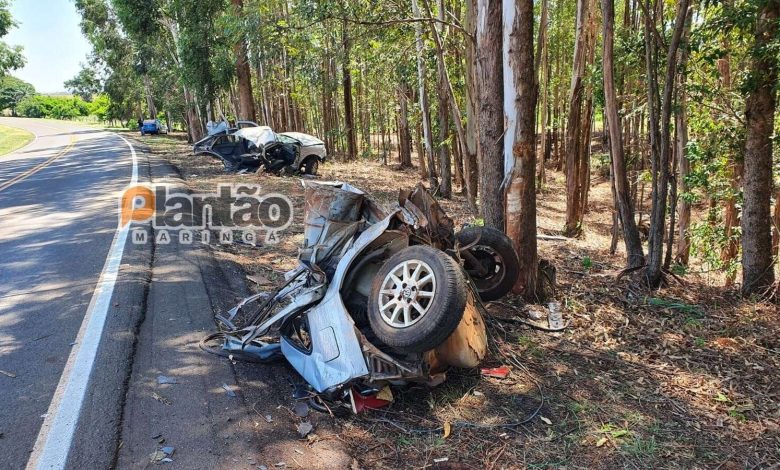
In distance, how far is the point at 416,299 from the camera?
3979 millimetres

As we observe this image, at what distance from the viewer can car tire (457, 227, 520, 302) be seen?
5.28m

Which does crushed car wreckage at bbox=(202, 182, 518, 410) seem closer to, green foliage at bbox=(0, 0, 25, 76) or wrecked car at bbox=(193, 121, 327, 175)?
wrecked car at bbox=(193, 121, 327, 175)

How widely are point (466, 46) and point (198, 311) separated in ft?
32.3

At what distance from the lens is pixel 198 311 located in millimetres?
5871

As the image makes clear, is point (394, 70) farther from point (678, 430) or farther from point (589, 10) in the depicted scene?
point (678, 430)

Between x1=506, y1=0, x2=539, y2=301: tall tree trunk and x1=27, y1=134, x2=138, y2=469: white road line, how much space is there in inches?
166

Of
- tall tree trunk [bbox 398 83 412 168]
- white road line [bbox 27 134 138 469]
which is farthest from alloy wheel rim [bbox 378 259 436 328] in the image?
tall tree trunk [bbox 398 83 412 168]

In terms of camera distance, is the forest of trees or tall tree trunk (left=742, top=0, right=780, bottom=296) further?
tall tree trunk (left=742, top=0, right=780, bottom=296)

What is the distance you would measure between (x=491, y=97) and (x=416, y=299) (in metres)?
3.26

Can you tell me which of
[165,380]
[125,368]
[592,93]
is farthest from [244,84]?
[165,380]

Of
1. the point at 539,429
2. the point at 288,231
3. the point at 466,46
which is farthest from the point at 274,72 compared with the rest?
the point at 539,429

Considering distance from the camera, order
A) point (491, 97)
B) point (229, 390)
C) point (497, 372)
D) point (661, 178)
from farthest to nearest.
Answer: point (661, 178) → point (491, 97) → point (497, 372) → point (229, 390)

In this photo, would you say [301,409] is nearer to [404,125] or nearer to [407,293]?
[407,293]

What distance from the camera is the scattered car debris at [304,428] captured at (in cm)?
378
